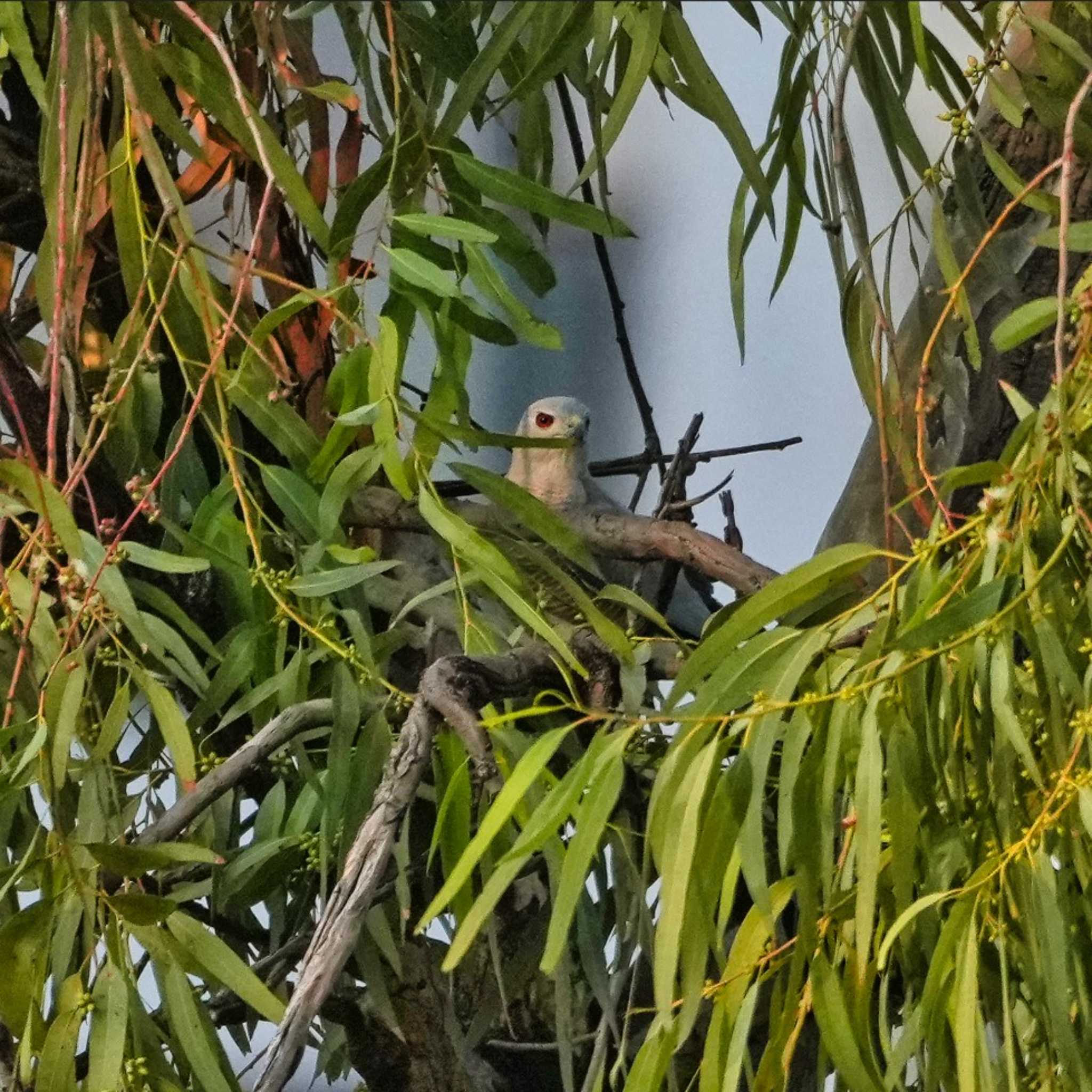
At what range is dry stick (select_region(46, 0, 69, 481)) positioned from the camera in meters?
0.60

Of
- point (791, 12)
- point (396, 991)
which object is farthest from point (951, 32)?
point (396, 991)

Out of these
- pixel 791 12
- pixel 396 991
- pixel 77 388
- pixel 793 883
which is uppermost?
pixel 791 12

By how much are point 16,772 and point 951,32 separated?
0.62 meters

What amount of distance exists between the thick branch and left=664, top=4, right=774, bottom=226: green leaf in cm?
27

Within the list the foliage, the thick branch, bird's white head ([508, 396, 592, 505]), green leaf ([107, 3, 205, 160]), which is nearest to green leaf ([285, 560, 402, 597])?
the foliage

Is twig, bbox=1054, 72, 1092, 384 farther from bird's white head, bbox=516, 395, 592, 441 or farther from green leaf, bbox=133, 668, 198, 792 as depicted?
bird's white head, bbox=516, 395, 592, 441

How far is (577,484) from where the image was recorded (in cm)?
134

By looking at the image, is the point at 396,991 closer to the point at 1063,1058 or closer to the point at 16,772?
the point at 16,772

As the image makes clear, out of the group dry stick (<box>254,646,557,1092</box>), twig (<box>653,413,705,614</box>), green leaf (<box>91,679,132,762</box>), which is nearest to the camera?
dry stick (<box>254,646,557,1092</box>)

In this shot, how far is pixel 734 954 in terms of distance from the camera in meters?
0.61

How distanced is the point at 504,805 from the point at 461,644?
11.8 inches

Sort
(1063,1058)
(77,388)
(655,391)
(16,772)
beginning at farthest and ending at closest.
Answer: (655,391) < (77,388) < (16,772) < (1063,1058)

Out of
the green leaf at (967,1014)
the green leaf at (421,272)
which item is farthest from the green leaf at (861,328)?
the green leaf at (967,1014)

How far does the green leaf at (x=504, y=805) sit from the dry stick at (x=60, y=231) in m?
0.28
